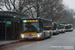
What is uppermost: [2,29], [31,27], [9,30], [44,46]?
[31,27]

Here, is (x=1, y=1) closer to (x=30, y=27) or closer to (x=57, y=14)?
(x=30, y=27)

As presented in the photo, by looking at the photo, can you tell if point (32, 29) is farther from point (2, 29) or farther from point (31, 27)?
point (2, 29)

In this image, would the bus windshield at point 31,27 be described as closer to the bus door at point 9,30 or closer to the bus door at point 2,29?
the bus door at point 9,30

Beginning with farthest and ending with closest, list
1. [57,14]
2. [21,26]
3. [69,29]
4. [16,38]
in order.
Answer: [69,29] → [57,14] → [16,38] → [21,26]

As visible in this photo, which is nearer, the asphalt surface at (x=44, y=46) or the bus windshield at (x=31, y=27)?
the asphalt surface at (x=44, y=46)

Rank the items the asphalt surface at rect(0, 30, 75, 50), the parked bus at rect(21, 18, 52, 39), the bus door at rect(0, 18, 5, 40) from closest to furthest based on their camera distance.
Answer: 1. the asphalt surface at rect(0, 30, 75, 50)
2. the parked bus at rect(21, 18, 52, 39)
3. the bus door at rect(0, 18, 5, 40)

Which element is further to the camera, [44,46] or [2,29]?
[2,29]

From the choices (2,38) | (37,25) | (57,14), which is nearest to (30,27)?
→ (37,25)

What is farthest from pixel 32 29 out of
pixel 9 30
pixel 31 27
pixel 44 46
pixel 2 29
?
pixel 44 46

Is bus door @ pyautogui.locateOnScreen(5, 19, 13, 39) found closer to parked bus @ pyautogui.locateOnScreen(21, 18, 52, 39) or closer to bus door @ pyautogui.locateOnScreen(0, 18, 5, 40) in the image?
bus door @ pyautogui.locateOnScreen(0, 18, 5, 40)

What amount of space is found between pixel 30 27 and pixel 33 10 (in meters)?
22.7

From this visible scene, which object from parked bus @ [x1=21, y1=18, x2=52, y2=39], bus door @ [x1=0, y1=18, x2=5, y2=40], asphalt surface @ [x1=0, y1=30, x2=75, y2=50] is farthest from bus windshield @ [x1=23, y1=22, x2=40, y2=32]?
bus door @ [x1=0, y1=18, x2=5, y2=40]

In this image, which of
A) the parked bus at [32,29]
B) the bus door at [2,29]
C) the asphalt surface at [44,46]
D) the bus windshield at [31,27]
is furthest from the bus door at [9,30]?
the asphalt surface at [44,46]

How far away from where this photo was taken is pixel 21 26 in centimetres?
2105
